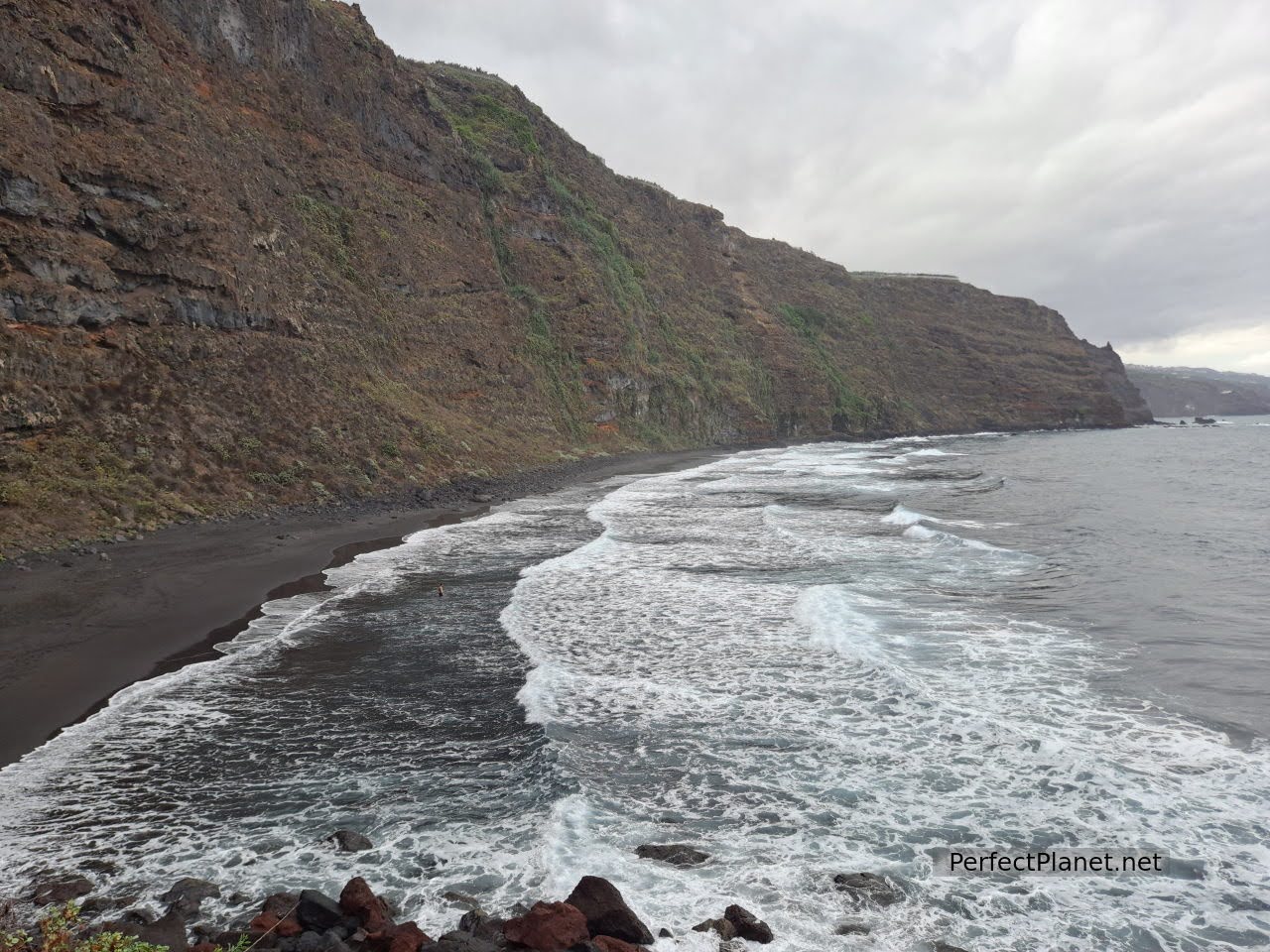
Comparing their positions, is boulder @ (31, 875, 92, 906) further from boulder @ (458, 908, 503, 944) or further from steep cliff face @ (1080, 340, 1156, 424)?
steep cliff face @ (1080, 340, 1156, 424)

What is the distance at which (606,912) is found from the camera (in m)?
4.78

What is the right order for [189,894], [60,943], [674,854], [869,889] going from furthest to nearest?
[674,854], [869,889], [189,894], [60,943]

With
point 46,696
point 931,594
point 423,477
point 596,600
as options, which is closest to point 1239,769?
point 931,594

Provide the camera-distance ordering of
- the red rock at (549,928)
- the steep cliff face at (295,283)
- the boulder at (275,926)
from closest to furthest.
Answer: the red rock at (549,928)
the boulder at (275,926)
the steep cliff face at (295,283)

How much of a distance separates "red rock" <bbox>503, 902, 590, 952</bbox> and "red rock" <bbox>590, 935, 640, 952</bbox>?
0.10 m

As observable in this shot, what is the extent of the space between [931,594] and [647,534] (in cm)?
908

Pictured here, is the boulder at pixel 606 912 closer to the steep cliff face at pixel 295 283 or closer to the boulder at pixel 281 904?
the boulder at pixel 281 904

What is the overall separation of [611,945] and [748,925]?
0.96 metres

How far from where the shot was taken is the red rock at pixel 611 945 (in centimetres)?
446

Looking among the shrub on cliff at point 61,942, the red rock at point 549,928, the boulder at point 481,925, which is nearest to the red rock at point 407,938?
the boulder at point 481,925

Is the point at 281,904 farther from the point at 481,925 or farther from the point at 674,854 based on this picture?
the point at 674,854

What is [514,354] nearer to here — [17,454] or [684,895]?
[17,454]

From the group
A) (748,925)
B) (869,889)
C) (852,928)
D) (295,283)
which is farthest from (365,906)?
(295,283)

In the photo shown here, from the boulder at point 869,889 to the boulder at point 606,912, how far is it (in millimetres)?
1598
